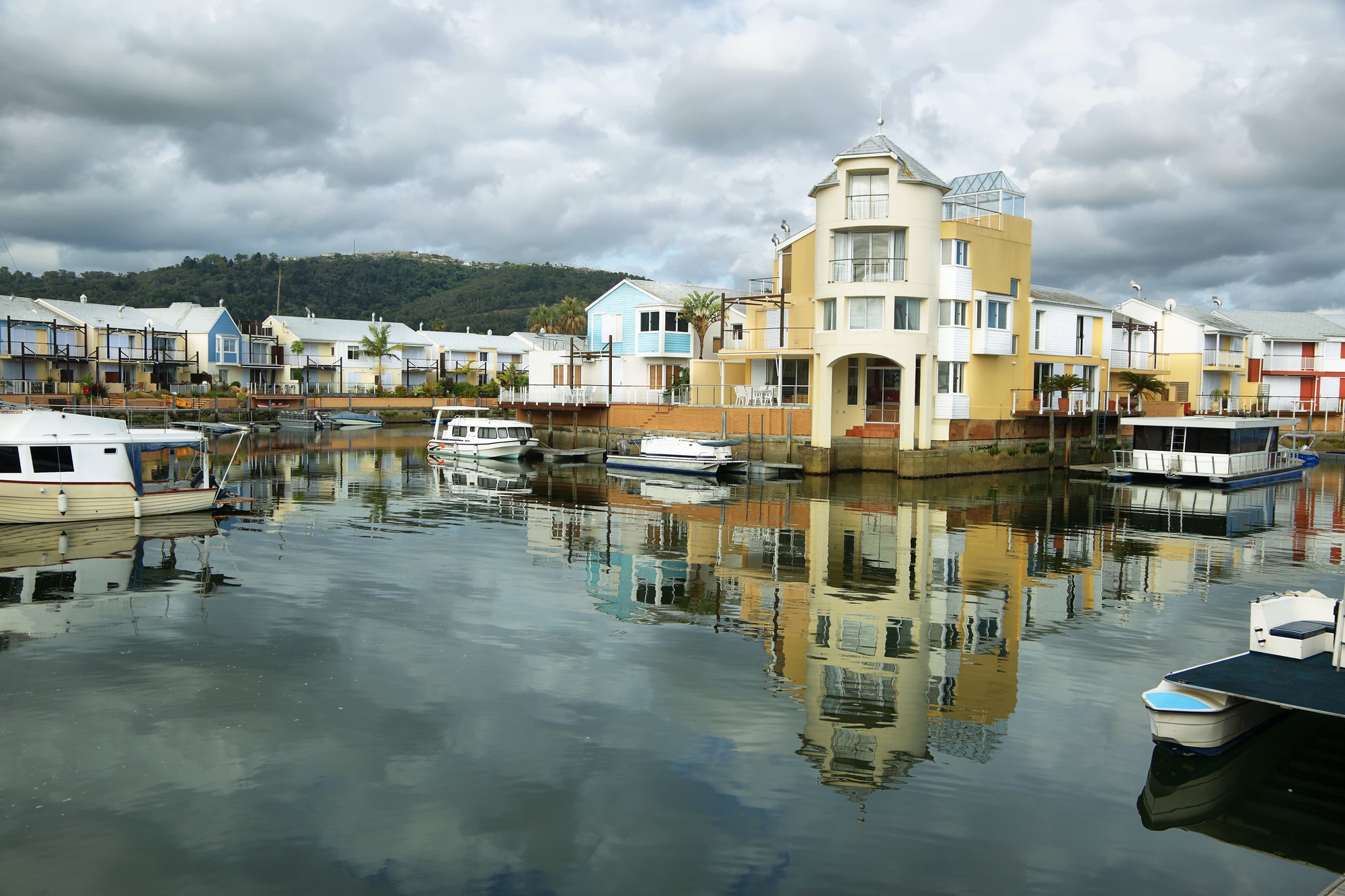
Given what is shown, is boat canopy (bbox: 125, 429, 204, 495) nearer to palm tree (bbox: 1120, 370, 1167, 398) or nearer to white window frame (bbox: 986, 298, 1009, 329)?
white window frame (bbox: 986, 298, 1009, 329)

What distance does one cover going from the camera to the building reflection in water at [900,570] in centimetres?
1261

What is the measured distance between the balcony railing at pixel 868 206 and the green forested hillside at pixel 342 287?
97.6 meters

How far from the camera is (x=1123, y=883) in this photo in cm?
852

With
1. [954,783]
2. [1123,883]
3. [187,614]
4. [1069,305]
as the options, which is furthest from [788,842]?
[1069,305]

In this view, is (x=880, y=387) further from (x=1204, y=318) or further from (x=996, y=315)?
(x=1204, y=318)

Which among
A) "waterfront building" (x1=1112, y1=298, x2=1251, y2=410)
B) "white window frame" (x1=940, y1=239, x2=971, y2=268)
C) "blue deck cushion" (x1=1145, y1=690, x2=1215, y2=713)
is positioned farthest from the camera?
"waterfront building" (x1=1112, y1=298, x2=1251, y2=410)

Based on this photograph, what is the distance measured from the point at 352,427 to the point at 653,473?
4504cm

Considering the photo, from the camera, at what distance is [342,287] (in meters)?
165

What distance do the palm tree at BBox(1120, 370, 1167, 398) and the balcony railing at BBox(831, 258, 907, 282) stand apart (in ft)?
67.6

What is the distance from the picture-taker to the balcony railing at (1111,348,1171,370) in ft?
200

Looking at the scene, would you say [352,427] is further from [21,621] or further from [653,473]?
[21,621]

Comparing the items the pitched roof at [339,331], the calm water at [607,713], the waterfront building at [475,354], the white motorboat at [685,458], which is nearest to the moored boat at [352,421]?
the pitched roof at [339,331]

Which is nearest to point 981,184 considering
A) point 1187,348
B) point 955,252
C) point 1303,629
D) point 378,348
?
point 955,252

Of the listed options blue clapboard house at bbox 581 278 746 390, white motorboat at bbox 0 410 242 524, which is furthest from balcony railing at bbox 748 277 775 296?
white motorboat at bbox 0 410 242 524
